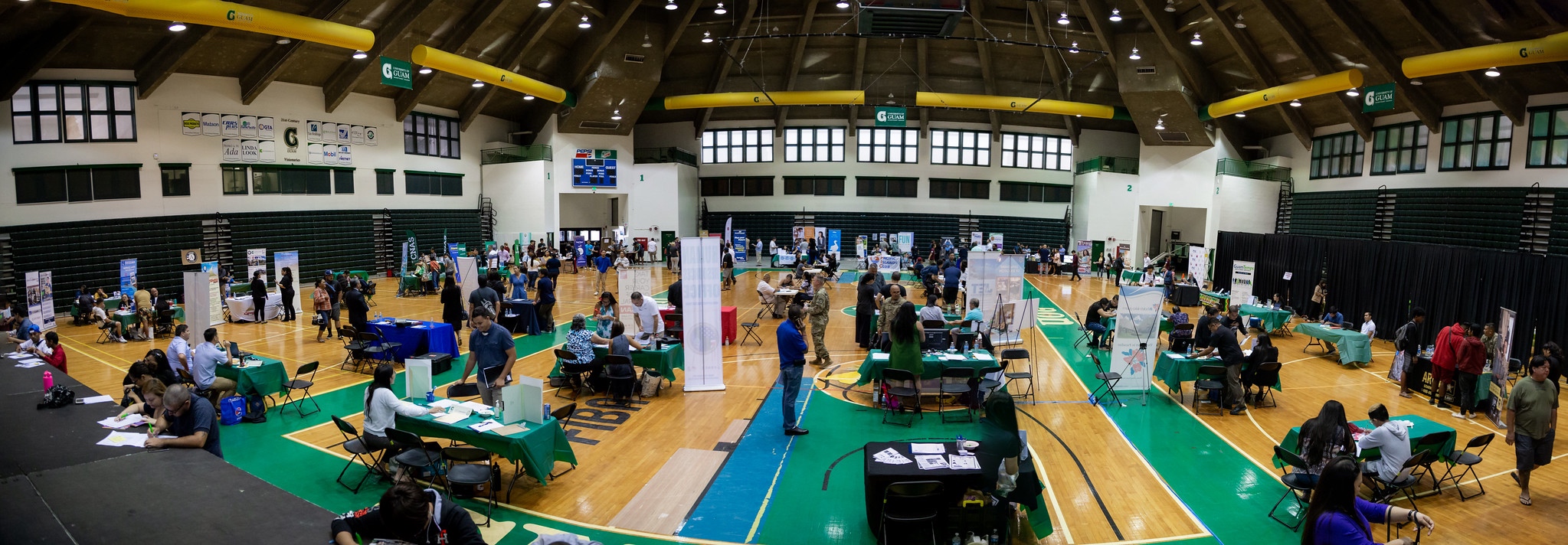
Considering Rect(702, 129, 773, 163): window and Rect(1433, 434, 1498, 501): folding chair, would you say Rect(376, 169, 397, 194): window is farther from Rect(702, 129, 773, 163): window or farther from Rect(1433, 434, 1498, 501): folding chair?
Rect(1433, 434, 1498, 501): folding chair

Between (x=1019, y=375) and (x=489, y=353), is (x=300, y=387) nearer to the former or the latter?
Result: (x=489, y=353)

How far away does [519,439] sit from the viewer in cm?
665

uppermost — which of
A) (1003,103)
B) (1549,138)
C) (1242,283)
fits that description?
(1003,103)

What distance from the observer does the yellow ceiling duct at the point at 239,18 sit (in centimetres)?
1392

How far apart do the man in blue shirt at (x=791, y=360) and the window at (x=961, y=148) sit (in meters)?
27.3

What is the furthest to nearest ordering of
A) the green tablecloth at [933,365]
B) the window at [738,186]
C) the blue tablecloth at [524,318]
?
the window at [738,186]
the blue tablecloth at [524,318]
the green tablecloth at [933,365]

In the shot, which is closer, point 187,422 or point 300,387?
point 187,422

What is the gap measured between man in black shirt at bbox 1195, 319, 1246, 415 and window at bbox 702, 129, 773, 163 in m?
26.3

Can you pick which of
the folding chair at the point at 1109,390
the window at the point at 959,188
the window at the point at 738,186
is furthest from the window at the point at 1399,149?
the window at the point at 738,186

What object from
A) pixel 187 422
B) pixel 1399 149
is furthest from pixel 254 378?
pixel 1399 149

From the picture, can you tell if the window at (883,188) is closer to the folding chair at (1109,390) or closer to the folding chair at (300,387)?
the folding chair at (1109,390)

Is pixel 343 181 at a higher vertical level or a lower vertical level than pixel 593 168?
lower

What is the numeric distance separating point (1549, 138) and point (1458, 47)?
387 cm

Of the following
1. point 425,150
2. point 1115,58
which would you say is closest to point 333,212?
point 425,150
